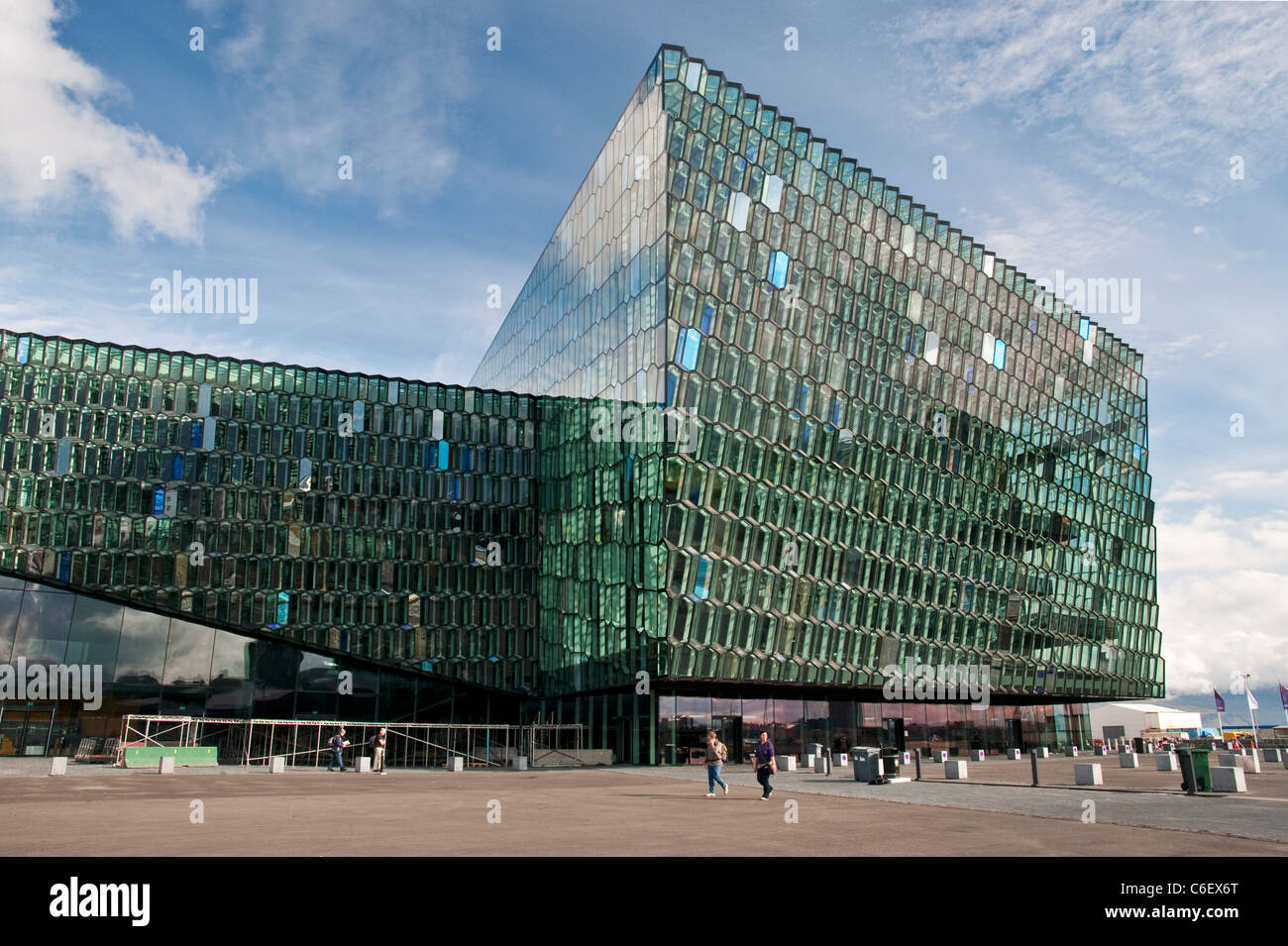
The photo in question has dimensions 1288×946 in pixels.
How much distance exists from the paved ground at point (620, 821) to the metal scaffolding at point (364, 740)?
2599 centimetres

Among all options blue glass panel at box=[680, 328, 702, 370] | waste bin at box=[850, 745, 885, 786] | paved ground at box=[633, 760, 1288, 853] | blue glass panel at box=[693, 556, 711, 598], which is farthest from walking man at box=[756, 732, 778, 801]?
blue glass panel at box=[680, 328, 702, 370]

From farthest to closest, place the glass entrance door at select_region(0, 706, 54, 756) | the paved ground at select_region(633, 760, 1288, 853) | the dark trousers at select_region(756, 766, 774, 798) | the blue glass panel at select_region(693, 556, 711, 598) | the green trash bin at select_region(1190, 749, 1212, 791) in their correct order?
1. the glass entrance door at select_region(0, 706, 54, 756)
2. the blue glass panel at select_region(693, 556, 711, 598)
3. the green trash bin at select_region(1190, 749, 1212, 791)
4. the dark trousers at select_region(756, 766, 774, 798)
5. the paved ground at select_region(633, 760, 1288, 853)

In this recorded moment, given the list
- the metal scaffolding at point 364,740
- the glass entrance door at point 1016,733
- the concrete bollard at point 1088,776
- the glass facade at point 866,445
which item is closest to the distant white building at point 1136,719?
the glass facade at point 866,445

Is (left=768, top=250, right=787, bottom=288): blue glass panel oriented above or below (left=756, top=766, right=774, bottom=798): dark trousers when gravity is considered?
above

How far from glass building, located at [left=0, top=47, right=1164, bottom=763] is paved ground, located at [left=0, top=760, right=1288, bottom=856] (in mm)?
23571

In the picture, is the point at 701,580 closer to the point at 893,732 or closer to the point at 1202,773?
the point at 893,732

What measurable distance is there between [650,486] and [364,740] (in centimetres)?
2657

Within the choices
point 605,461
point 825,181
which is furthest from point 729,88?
point 605,461

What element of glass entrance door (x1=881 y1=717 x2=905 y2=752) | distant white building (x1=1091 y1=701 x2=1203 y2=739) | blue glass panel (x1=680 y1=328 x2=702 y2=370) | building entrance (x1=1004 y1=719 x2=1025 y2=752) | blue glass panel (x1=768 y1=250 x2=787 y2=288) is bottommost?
distant white building (x1=1091 y1=701 x2=1203 y2=739)

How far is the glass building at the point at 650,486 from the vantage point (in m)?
50.9

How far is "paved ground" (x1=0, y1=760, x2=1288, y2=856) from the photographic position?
44.5 feet

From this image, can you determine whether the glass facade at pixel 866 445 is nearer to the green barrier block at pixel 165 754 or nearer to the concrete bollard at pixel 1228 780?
the green barrier block at pixel 165 754

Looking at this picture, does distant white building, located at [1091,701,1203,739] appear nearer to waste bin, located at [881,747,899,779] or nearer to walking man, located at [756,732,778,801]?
waste bin, located at [881,747,899,779]
